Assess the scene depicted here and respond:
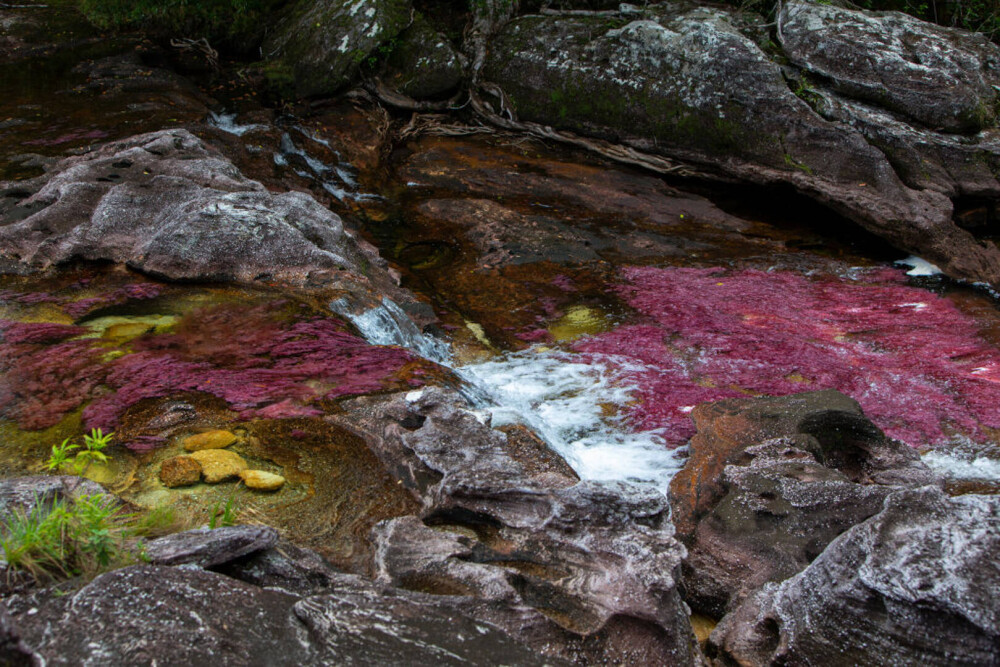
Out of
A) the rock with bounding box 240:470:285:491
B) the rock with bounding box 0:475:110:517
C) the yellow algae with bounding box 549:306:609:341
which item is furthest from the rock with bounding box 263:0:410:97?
the rock with bounding box 0:475:110:517

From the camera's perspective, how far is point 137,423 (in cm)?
550

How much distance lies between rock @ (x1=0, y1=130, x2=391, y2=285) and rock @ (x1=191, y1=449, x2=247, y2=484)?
363 centimetres

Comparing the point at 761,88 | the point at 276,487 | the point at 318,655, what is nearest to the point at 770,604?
the point at 318,655

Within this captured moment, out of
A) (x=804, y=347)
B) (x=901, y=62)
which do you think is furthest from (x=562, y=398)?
(x=901, y=62)

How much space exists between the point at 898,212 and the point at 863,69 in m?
2.99

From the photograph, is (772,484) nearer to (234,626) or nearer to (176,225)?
(234,626)

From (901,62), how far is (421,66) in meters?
9.42

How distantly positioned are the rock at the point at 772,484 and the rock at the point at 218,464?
11.0 ft

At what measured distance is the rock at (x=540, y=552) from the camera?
3.68 meters

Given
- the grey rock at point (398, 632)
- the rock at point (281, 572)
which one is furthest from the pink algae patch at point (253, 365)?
the grey rock at point (398, 632)

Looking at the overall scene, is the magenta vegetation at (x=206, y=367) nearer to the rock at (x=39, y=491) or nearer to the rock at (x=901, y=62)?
the rock at (x=39, y=491)

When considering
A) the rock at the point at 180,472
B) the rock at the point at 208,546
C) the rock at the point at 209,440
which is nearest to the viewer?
the rock at the point at 208,546

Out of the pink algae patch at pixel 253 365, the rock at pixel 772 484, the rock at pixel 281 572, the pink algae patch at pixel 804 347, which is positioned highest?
the rock at pixel 281 572

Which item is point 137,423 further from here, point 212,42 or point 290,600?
point 212,42
